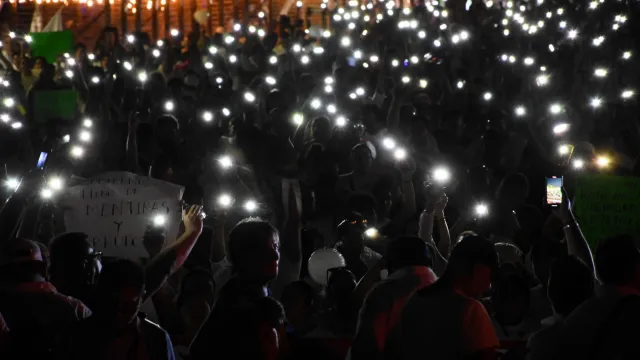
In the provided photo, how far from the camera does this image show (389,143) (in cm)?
827

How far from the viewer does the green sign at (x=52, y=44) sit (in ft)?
49.7

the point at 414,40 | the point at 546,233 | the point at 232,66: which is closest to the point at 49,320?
the point at 546,233

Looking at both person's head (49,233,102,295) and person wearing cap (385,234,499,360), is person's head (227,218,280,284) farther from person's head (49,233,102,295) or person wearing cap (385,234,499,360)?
person's head (49,233,102,295)

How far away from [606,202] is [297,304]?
2.68m

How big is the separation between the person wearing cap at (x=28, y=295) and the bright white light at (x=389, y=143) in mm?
4862

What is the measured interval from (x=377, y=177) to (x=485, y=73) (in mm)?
5152

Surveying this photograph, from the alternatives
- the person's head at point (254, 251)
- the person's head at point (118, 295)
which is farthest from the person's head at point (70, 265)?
the person's head at point (254, 251)

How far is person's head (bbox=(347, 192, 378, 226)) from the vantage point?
6488mm

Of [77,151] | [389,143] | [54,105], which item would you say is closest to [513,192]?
[389,143]

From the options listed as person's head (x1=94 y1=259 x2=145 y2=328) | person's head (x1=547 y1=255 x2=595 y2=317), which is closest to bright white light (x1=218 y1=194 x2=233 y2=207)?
person's head (x1=94 y1=259 x2=145 y2=328)

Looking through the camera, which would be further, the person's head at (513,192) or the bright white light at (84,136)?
the bright white light at (84,136)

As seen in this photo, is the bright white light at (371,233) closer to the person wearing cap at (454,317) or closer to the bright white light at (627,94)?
the person wearing cap at (454,317)

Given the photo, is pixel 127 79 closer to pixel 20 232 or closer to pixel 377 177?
pixel 377 177

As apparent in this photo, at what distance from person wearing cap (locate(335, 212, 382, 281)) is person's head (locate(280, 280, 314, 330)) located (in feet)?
2.51
